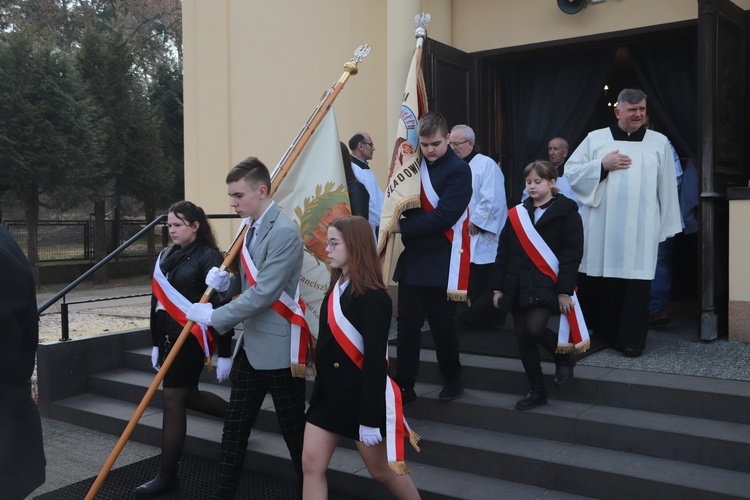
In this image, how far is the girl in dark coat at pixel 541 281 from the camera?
4648 millimetres

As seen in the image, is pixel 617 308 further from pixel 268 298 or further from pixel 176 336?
pixel 176 336

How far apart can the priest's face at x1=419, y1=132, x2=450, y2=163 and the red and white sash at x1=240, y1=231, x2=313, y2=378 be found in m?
1.37

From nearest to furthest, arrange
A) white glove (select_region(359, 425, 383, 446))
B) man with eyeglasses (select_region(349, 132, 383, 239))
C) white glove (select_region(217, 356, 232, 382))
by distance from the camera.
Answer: white glove (select_region(359, 425, 383, 446)) < white glove (select_region(217, 356, 232, 382)) < man with eyeglasses (select_region(349, 132, 383, 239))

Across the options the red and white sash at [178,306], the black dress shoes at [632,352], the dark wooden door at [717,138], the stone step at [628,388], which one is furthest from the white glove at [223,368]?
the dark wooden door at [717,138]

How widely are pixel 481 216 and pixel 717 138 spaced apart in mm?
1969

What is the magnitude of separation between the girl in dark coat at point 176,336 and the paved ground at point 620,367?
0.88 m

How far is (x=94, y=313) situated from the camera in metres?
10.6

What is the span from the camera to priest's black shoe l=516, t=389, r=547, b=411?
471 centimetres

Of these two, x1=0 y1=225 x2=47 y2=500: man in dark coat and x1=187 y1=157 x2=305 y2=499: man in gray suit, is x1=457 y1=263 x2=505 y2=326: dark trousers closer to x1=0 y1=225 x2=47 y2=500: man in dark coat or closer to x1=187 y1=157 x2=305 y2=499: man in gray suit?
x1=187 y1=157 x2=305 y2=499: man in gray suit

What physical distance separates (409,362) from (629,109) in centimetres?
262

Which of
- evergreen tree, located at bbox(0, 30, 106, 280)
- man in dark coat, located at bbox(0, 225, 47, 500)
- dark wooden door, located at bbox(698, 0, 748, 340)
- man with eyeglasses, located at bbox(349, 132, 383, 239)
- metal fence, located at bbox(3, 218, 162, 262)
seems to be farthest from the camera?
metal fence, located at bbox(3, 218, 162, 262)

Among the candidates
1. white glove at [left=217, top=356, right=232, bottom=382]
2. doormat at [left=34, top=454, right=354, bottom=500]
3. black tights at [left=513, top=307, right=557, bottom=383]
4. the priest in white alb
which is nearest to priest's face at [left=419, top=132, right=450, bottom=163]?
black tights at [left=513, top=307, right=557, bottom=383]

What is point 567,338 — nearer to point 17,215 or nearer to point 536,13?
point 536,13

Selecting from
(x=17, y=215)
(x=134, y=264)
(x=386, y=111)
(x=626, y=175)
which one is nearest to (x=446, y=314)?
(x=626, y=175)
